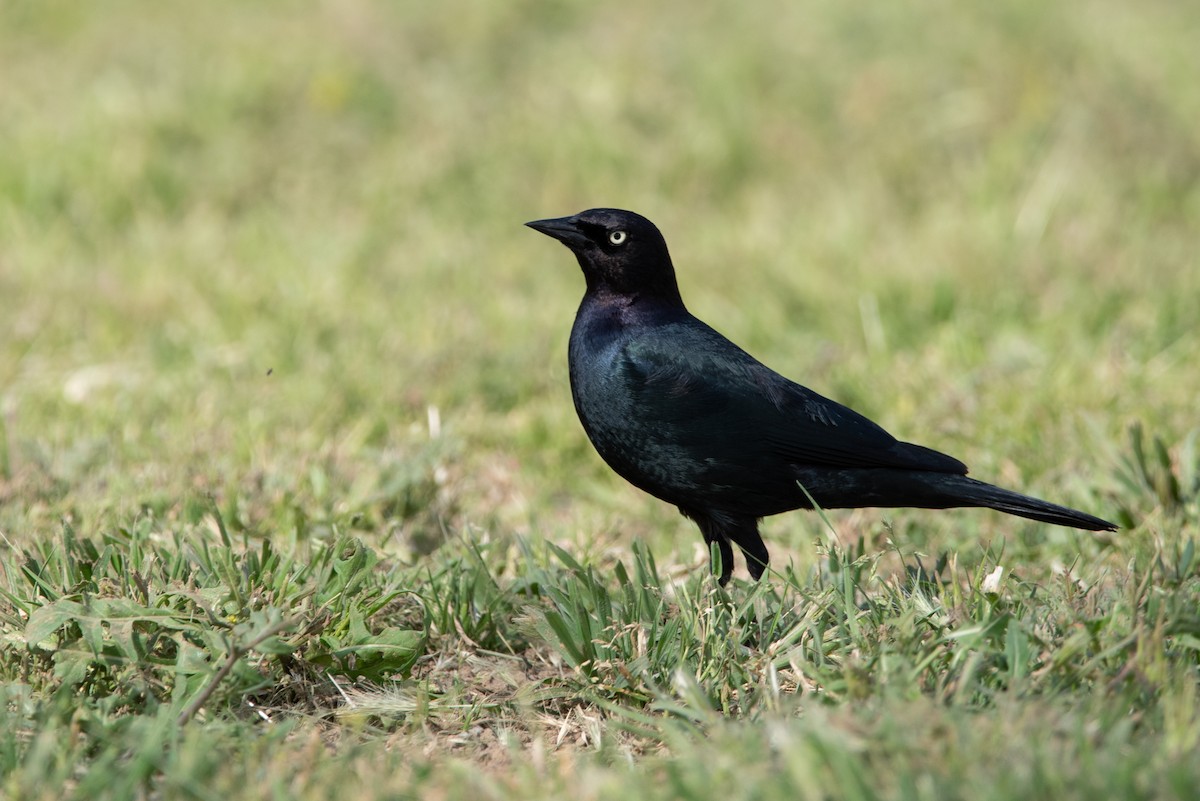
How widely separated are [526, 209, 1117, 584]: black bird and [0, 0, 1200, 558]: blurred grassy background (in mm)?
549

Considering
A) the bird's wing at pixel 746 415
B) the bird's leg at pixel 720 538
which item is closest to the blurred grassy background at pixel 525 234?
the bird's leg at pixel 720 538

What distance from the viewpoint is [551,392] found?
562 cm

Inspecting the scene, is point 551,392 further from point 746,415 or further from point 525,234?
point 525,234

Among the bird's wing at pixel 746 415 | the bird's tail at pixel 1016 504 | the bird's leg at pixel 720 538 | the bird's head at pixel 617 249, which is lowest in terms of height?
the bird's leg at pixel 720 538

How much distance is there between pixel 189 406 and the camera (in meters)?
5.18

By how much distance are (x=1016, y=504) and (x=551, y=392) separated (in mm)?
2632

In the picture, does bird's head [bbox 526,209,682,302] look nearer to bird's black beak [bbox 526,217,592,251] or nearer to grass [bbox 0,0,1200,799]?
bird's black beak [bbox 526,217,592,251]

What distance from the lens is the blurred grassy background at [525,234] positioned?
472 centimetres

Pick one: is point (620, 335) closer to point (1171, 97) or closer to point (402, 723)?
point (402, 723)

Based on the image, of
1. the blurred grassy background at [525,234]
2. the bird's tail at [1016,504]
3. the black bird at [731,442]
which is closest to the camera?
the bird's tail at [1016,504]

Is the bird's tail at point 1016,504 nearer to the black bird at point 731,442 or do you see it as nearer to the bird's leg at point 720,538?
the black bird at point 731,442

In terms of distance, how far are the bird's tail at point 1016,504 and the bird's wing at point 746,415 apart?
2.4 inches

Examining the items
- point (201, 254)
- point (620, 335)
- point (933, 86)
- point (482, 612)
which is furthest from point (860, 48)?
point (482, 612)

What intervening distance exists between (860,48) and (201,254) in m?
4.35
